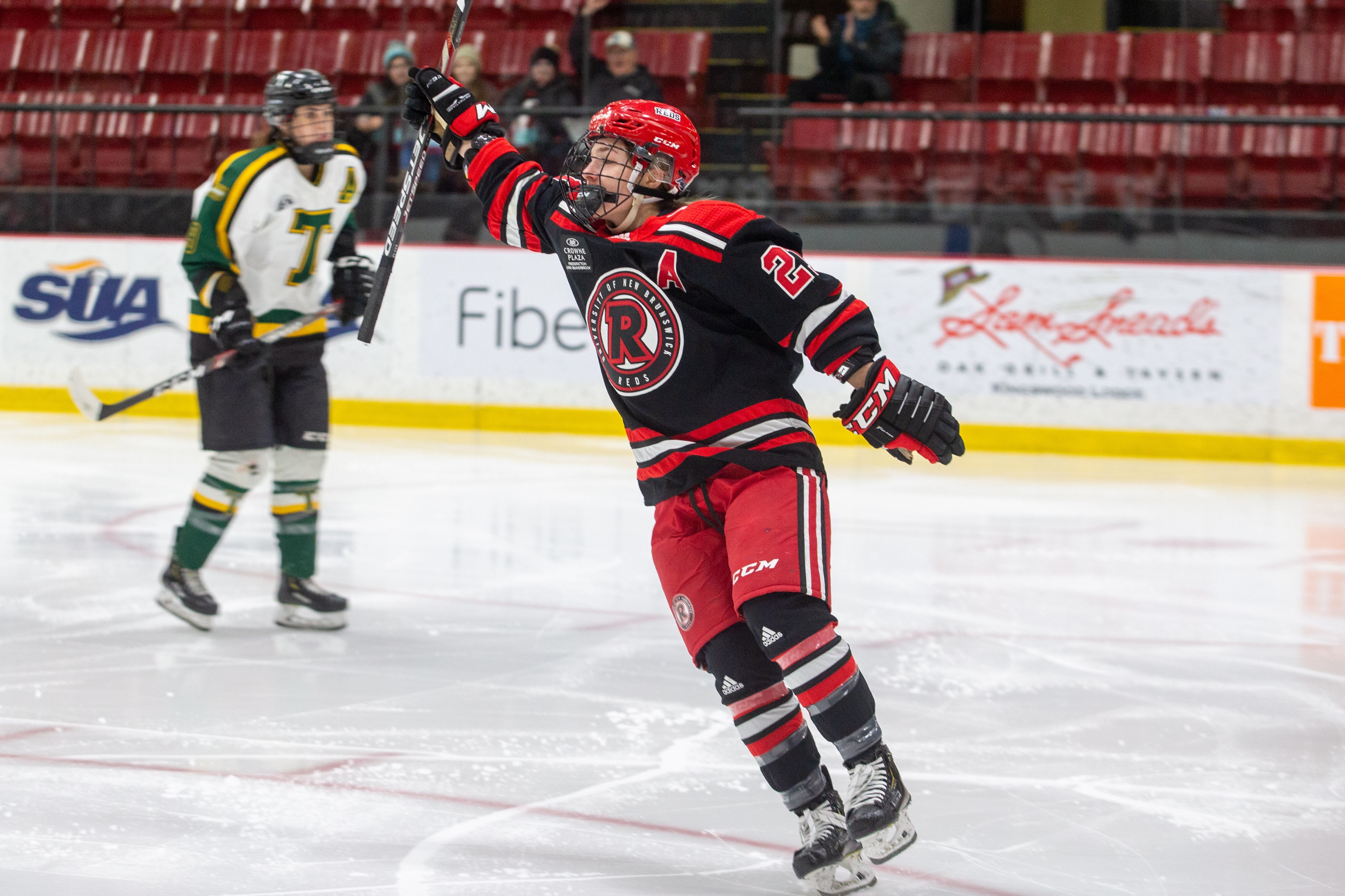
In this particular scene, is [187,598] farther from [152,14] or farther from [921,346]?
[152,14]

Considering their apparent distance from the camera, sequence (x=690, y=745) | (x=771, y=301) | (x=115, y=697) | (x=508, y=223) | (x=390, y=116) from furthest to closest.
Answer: (x=390, y=116)
(x=115, y=697)
(x=690, y=745)
(x=508, y=223)
(x=771, y=301)

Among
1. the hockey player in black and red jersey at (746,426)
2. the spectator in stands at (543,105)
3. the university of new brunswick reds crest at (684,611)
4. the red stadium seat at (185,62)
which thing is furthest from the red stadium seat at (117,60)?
the university of new brunswick reds crest at (684,611)

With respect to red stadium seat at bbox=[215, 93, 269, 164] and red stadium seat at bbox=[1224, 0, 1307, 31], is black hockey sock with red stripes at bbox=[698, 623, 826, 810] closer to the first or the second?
red stadium seat at bbox=[215, 93, 269, 164]

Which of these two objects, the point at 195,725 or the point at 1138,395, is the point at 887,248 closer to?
the point at 1138,395

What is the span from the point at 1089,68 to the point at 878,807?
7439mm

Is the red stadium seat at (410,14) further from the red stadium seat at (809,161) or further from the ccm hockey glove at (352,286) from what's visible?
the ccm hockey glove at (352,286)

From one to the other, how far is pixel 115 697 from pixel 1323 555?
381 cm

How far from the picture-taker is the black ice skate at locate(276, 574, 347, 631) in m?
4.05

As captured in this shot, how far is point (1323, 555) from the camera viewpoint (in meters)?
5.22

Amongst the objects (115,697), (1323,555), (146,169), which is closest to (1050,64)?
(1323,555)

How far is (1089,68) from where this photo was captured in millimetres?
8867

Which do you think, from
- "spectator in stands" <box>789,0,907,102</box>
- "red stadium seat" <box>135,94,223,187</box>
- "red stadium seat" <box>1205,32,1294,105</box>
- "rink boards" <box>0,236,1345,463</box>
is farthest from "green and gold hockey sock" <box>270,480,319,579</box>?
"red stadium seat" <box>1205,32,1294,105</box>

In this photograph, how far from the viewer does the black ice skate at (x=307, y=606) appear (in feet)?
13.3

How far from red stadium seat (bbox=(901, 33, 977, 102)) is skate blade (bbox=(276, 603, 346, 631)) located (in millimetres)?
5710
